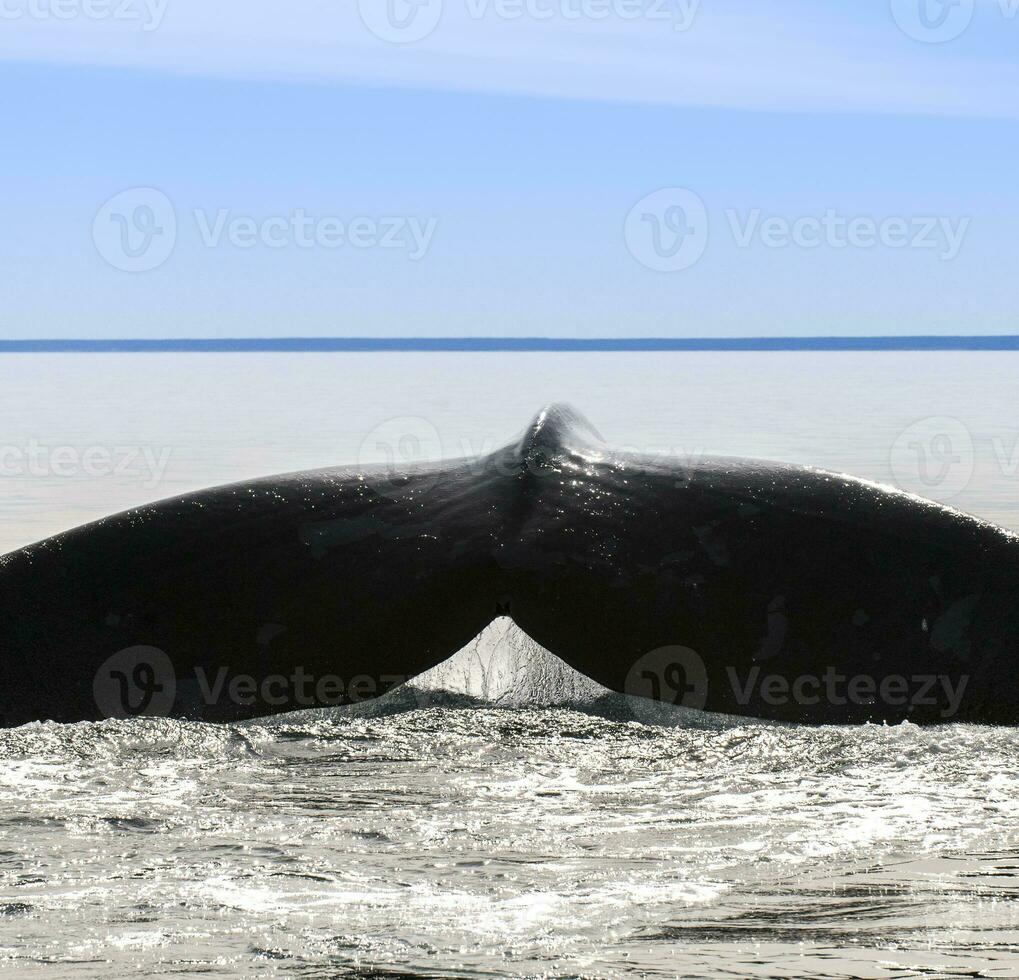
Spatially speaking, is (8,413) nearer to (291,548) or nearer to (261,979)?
(291,548)

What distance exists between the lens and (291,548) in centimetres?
545

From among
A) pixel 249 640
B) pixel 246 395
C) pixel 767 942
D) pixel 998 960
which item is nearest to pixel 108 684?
pixel 249 640

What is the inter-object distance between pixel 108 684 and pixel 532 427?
192 cm
